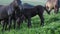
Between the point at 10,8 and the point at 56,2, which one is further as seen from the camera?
the point at 56,2

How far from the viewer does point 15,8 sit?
32.8ft

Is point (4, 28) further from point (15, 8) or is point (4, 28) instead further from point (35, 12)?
point (35, 12)

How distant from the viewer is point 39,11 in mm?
11414

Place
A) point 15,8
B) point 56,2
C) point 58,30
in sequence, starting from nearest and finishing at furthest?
1. point 58,30
2. point 15,8
3. point 56,2

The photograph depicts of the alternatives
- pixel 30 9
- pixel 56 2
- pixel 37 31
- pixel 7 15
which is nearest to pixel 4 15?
pixel 7 15

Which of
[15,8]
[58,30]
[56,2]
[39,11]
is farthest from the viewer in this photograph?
[56,2]

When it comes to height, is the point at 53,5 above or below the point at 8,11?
below

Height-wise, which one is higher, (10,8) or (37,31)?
(10,8)

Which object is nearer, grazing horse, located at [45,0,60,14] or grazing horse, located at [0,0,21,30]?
grazing horse, located at [0,0,21,30]

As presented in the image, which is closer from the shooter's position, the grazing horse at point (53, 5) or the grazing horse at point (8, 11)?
the grazing horse at point (8, 11)

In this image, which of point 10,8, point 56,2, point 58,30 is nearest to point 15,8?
point 10,8

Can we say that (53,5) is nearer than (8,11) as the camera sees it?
No

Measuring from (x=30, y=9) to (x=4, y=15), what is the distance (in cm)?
145

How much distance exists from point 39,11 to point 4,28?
6.54 feet
